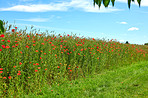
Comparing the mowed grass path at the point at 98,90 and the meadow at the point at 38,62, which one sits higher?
the meadow at the point at 38,62

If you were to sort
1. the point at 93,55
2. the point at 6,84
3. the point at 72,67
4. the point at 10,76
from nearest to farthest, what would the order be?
the point at 10,76 < the point at 6,84 < the point at 72,67 < the point at 93,55

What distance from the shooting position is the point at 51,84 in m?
6.35

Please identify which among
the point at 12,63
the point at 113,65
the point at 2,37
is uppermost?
the point at 2,37

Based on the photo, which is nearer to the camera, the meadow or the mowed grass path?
the meadow

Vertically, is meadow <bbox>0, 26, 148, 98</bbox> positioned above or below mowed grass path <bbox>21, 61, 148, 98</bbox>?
above

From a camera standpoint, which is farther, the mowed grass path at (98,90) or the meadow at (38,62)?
the mowed grass path at (98,90)

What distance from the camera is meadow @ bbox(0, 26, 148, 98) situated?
16.3 ft

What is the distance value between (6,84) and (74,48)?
3.58m

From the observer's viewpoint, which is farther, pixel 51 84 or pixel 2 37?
pixel 51 84

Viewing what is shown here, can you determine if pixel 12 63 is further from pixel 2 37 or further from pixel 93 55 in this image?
pixel 93 55

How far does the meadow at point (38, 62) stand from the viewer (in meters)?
4.97

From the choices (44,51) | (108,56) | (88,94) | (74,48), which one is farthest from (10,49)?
(108,56)

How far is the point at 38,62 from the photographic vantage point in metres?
5.78

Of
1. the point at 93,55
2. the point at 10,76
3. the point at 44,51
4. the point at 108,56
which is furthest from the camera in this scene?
the point at 108,56
